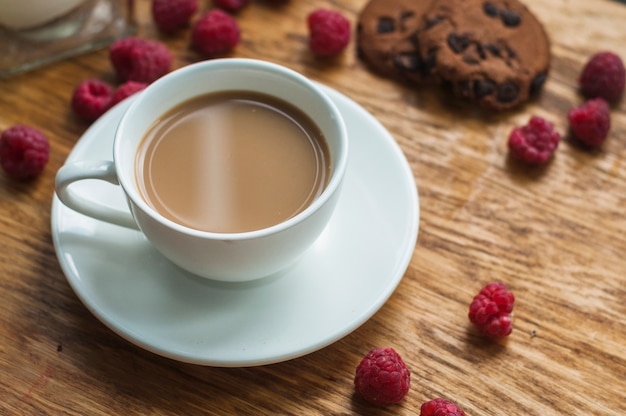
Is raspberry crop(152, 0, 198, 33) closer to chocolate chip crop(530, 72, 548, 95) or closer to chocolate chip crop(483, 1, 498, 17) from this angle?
chocolate chip crop(483, 1, 498, 17)

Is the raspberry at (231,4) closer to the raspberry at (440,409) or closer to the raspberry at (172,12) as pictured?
the raspberry at (172,12)

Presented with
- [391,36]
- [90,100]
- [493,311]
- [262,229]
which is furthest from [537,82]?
[90,100]

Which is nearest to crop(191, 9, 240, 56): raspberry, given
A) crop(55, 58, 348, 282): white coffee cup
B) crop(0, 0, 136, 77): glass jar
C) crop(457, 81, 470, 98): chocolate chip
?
crop(0, 0, 136, 77): glass jar

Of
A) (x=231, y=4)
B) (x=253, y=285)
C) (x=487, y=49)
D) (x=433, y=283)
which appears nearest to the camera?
(x=253, y=285)

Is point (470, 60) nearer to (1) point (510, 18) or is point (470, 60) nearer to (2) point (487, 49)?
(2) point (487, 49)

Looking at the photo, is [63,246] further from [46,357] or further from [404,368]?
[404,368]

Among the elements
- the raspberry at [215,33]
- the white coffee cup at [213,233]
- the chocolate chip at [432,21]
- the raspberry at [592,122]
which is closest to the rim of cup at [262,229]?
the white coffee cup at [213,233]
